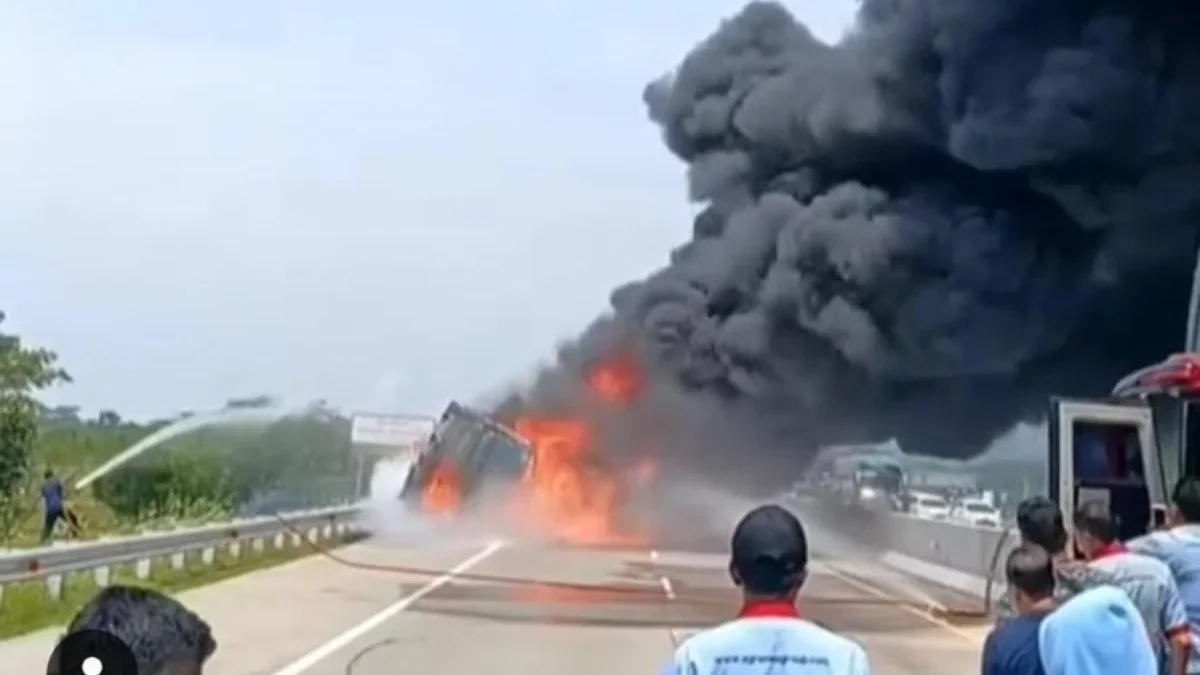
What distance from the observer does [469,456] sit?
43844 mm

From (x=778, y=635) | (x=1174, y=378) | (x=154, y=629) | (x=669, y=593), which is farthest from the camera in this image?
(x=669, y=593)

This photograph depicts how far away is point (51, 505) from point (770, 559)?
26.5 metres

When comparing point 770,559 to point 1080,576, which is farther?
point 1080,576

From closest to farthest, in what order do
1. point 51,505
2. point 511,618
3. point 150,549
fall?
point 511,618 < point 150,549 < point 51,505

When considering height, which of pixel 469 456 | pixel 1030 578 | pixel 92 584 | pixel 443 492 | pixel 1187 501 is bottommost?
pixel 1030 578

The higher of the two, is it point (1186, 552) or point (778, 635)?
point (1186, 552)

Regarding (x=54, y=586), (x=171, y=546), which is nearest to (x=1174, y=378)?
(x=54, y=586)

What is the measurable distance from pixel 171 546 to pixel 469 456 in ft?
58.1

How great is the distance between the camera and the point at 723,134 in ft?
120

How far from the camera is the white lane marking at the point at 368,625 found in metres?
16.7

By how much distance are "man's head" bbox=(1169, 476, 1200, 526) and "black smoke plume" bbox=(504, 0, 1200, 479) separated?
20531 millimetres

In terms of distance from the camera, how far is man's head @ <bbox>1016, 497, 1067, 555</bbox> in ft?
21.5

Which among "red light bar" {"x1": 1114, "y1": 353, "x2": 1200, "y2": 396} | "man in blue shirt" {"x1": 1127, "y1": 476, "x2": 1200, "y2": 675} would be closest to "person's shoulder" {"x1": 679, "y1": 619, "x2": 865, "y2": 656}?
"man in blue shirt" {"x1": 1127, "y1": 476, "x2": 1200, "y2": 675}

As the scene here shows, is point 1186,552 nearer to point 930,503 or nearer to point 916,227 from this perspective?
point 916,227
